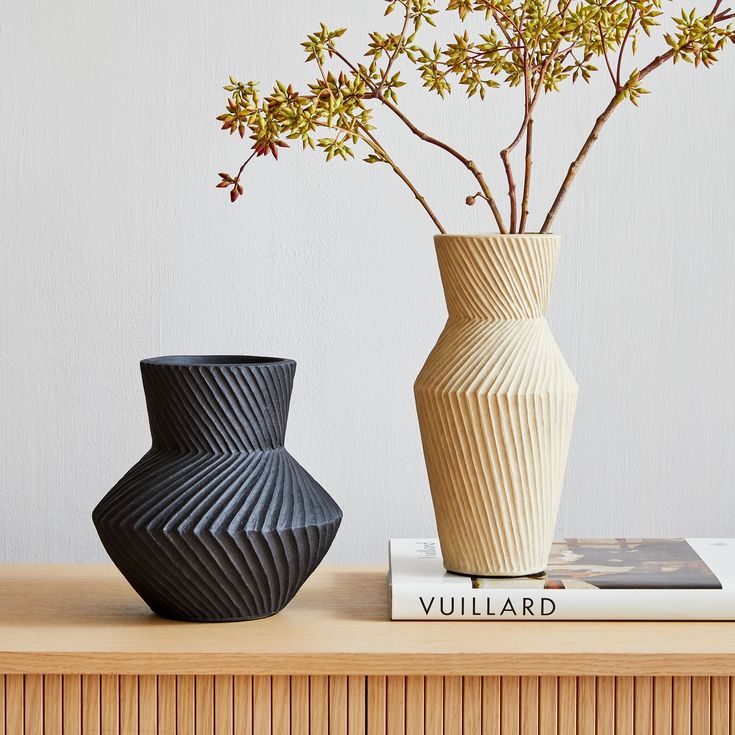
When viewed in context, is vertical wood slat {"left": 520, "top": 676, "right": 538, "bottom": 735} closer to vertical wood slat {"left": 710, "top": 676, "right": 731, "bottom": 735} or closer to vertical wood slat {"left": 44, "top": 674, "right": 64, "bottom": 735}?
vertical wood slat {"left": 710, "top": 676, "right": 731, "bottom": 735}

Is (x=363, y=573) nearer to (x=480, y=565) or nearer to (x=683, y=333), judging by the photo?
(x=480, y=565)

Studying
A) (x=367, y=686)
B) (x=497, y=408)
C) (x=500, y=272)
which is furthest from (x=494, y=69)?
(x=367, y=686)

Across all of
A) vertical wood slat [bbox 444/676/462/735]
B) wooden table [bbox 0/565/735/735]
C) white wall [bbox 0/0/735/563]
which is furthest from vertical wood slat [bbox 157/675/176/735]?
white wall [bbox 0/0/735/563]

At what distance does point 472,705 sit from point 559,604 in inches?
4.8

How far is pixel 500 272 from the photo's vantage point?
3.00 ft

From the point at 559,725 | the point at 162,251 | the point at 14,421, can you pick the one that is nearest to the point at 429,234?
the point at 162,251

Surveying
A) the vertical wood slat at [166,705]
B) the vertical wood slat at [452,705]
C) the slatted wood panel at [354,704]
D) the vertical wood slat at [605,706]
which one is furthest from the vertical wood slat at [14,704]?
the vertical wood slat at [605,706]

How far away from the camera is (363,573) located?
1.07m

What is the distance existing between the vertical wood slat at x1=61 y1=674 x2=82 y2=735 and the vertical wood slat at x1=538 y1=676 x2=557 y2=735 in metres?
0.34

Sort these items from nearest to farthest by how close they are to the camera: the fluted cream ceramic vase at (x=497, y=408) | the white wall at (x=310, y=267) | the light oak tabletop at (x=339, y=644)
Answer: the light oak tabletop at (x=339, y=644)
the fluted cream ceramic vase at (x=497, y=408)
the white wall at (x=310, y=267)

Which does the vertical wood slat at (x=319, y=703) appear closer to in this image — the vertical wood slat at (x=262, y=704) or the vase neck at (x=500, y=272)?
the vertical wood slat at (x=262, y=704)

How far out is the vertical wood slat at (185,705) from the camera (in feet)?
2.64

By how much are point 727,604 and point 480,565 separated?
0.67 feet

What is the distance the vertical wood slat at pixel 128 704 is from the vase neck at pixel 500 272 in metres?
0.40
